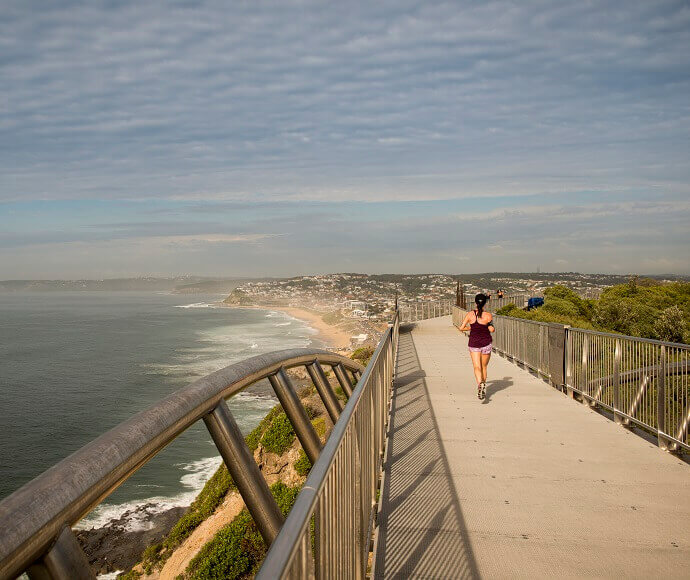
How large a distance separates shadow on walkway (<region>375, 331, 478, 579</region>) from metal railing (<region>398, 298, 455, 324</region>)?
2692 centimetres

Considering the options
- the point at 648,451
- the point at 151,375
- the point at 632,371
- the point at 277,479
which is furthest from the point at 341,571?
the point at 151,375

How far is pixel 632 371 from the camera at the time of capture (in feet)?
26.1


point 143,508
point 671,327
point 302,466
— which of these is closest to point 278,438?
point 302,466

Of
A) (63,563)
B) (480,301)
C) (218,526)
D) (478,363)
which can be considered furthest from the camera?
(218,526)

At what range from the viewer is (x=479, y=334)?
10.2 metres

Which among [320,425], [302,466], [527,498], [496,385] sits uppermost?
[527,498]

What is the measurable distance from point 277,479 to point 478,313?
1903cm

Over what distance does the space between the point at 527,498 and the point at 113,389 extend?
2307 inches

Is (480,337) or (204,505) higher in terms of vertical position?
(480,337)

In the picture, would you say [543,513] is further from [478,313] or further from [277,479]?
[277,479]

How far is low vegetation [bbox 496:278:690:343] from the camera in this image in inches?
1162

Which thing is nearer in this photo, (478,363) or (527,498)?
(527,498)

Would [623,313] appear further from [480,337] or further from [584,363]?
[480,337]

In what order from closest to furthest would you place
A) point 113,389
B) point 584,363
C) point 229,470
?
1. point 229,470
2. point 584,363
3. point 113,389
